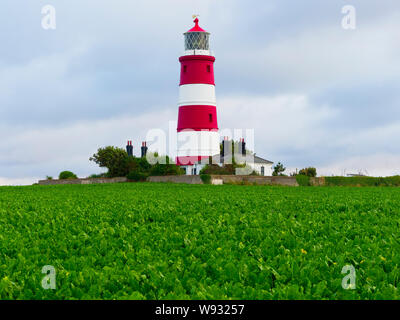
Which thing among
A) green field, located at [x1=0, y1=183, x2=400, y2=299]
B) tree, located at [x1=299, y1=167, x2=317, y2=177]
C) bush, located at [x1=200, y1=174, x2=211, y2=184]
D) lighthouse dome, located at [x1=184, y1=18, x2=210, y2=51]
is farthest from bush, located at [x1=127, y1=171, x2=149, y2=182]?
green field, located at [x1=0, y1=183, x2=400, y2=299]

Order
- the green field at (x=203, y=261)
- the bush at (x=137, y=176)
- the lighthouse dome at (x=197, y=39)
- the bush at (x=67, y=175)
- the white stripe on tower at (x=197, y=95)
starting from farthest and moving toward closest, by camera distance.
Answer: the bush at (x=67, y=175) < the lighthouse dome at (x=197, y=39) < the white stripe on tower at (x=197, y=95) < the bush at (x=137, y=176) < the green field at (x=203, y=261)

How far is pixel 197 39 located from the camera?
5278 centimetres

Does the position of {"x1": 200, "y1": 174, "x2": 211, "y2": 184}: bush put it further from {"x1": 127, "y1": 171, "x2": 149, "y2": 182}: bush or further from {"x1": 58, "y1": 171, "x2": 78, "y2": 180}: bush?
{"x1": 58, "y1": 171, "x2": 78, "y2": 180}: bush

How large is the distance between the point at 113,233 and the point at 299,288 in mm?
4798

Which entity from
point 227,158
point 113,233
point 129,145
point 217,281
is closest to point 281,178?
point 227,158

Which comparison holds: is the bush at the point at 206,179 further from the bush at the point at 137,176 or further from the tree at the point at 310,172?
the tree at the point at 310,172

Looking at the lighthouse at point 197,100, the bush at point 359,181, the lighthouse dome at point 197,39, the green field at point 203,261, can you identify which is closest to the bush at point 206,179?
the lighthouse at point 197,100

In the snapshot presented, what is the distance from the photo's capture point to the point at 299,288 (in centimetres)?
504

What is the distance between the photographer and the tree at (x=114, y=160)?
178 feet

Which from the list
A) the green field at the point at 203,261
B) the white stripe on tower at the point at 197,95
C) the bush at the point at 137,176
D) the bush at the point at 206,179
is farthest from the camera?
the white stripe on tower at the point at 197,95

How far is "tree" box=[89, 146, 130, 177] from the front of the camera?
54162 mm

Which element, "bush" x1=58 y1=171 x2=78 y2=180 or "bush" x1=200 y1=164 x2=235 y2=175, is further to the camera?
"bush" x1=58 y1=171 x2=78 y2=180

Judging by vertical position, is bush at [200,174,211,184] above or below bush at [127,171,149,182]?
below
